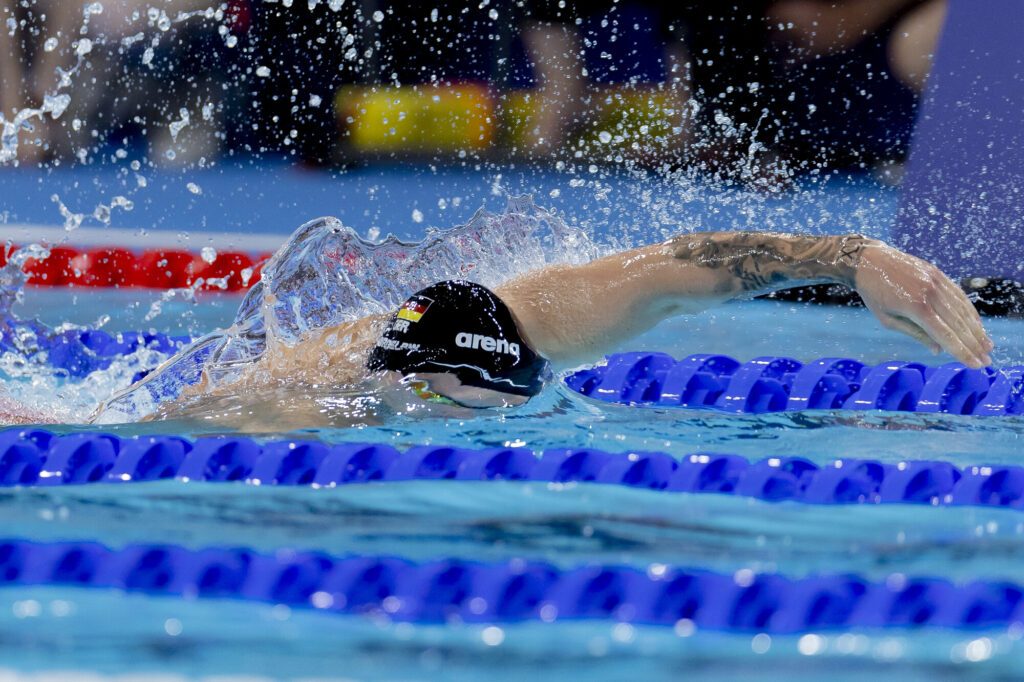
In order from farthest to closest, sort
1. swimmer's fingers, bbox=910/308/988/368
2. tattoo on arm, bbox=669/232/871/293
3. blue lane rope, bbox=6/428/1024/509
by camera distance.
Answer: tattoo on arm, bbox=669/232/871/293 → blue lane rope, bbox=6/428/1024/509 → swimmer's fingers, bbox=910/308/988/368

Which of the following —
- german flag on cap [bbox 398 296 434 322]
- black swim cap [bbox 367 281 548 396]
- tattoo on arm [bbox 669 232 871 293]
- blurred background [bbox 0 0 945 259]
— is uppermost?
blurred background [bbox 0 0 945 259]

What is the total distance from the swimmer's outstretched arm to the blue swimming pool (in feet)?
0.67

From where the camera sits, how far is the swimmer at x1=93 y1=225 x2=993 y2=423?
2.13m

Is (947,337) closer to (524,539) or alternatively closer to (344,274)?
(524,539)

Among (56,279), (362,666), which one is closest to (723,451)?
(362,666)

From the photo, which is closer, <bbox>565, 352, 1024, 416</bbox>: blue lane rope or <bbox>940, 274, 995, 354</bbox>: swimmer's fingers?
<bbox>940, 274, 995, 354</bbox>: swimmer's fingers

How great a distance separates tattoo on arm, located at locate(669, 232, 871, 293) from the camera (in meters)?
2.09

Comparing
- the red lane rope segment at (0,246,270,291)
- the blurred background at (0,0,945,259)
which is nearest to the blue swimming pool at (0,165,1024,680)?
the red lane rope segment at (0,246,270,291)

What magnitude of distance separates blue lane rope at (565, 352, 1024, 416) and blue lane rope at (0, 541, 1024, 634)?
1.21 metres

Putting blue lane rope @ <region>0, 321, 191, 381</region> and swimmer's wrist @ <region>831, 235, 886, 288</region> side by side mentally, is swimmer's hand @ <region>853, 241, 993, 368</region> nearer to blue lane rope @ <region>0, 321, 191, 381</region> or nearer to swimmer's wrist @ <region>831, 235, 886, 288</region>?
swimmer's wrist @ <region>831, 235, 886, 288</region>

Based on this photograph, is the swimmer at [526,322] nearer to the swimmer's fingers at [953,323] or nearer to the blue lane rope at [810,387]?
the swimmer's fingers at [953,323]

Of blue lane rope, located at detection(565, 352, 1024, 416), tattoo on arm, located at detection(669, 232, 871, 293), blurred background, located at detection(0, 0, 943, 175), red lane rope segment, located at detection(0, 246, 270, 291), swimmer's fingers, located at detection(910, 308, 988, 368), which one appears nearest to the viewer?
swimmer's fingers, located at detection(910, 308, 988, 368)

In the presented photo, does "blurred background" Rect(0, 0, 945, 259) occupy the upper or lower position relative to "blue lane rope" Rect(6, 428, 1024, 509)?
upper

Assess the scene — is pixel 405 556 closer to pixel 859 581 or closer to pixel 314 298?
pixel 859 581
